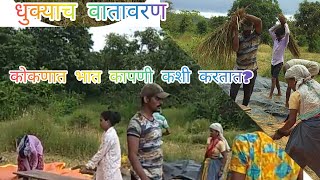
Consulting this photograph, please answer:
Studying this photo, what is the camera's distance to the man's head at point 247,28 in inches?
157

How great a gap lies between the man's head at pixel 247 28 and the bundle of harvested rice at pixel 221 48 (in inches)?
1.8

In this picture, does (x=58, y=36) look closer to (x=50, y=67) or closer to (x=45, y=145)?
(x=50, y=67)

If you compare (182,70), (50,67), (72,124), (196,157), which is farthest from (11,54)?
(196,157)

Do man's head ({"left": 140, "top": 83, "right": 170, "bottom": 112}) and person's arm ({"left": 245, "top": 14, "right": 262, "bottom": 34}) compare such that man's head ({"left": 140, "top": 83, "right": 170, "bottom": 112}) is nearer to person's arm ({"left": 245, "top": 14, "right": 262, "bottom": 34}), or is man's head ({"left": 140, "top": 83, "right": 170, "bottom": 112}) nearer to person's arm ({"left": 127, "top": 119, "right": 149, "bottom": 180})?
person's arm ({"left": 127, "top": 119, "right": 149, "bottom": 180})

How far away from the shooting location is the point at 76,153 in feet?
15.6

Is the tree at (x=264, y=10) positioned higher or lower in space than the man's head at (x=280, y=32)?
higher

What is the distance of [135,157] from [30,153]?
5.77 feet

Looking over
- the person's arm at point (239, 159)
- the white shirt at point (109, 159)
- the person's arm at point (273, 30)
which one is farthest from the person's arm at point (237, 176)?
the person's arm at point (273, 30)

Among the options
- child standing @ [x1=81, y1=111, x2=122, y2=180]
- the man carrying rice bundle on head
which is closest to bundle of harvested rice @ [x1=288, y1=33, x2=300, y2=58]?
the man carrying rice bundle on head

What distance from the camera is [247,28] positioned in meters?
4.00

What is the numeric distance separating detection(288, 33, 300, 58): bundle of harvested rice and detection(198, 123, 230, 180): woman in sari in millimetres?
762

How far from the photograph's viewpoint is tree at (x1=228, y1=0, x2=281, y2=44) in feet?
13.0

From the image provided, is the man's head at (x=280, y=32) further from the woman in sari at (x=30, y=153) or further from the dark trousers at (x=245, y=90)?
the woman in sari at (x=30, y=153)

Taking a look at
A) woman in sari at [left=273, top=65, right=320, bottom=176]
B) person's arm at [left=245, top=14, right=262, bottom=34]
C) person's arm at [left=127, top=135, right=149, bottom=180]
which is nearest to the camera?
person's arm at [left=127, top=135, right=149, bottom=180]
